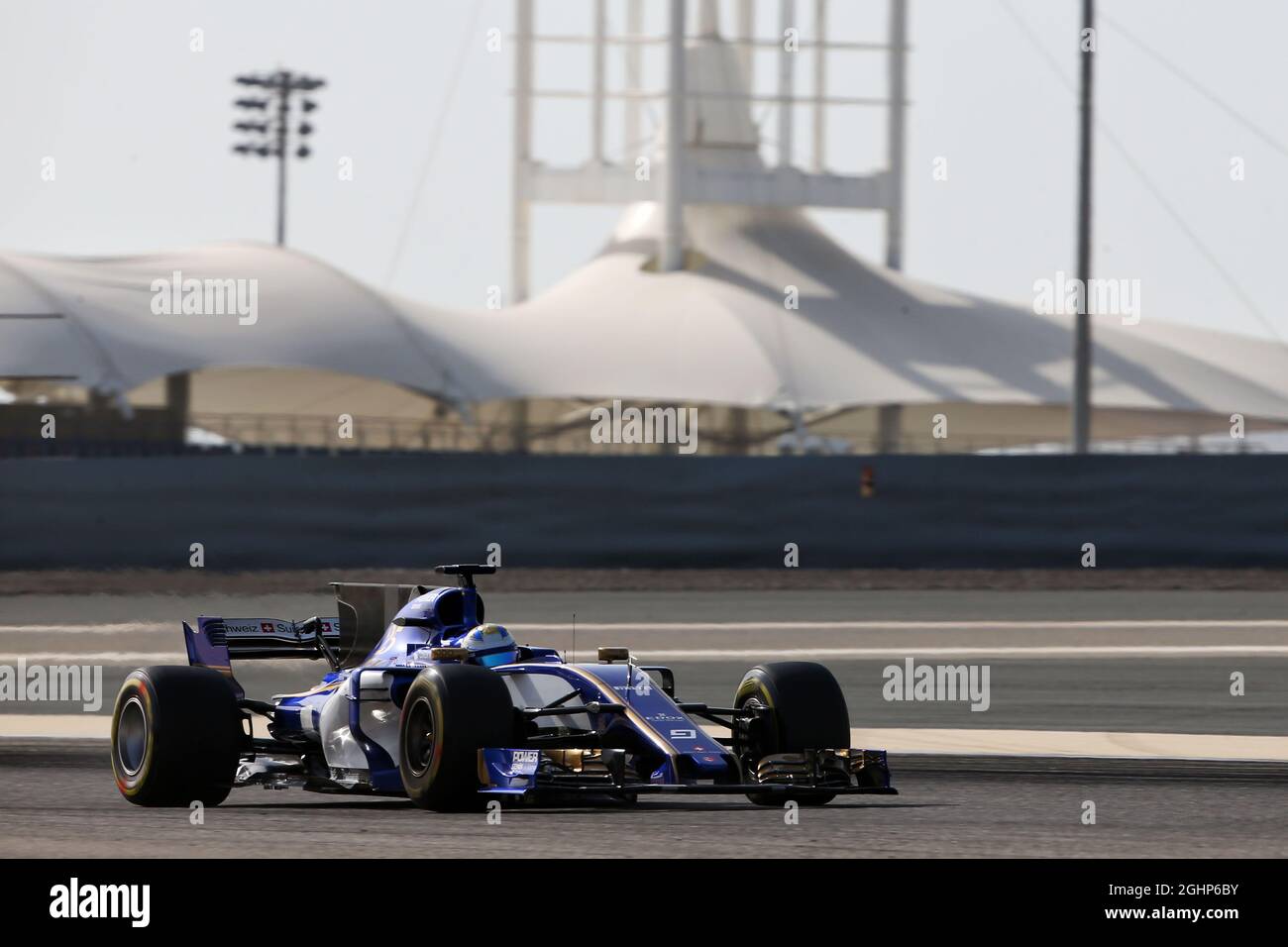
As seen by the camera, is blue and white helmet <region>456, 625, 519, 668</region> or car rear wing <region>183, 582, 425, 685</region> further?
car rear wing <region>183, 582, 425, 685</region>

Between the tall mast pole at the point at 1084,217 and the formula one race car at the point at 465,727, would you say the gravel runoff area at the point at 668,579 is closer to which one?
the tall mast pole at the point at 1084,217

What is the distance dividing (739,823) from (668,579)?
16403 mm

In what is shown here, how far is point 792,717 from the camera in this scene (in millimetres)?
11289

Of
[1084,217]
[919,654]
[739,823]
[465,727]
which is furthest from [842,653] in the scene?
[1084,217]

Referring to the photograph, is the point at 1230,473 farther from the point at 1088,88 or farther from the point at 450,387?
the point at 450,387

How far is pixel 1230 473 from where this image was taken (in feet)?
88.6

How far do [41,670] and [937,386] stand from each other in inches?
1807

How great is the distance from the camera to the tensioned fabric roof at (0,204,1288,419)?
55.3 metres

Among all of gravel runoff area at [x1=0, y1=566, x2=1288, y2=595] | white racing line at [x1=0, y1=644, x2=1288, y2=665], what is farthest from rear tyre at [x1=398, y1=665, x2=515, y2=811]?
gravel runoff area at [x1=0, y1=566, x2=1288, y2=595]

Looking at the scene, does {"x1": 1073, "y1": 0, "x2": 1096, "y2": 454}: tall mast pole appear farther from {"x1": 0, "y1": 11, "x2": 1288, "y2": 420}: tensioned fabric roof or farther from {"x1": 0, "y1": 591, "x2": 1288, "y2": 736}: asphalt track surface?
{"x1": 0, "y1": 11, "x2": 1288, "y2": 420}: tensioned fabric roof

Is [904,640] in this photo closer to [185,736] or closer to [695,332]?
[185,736]

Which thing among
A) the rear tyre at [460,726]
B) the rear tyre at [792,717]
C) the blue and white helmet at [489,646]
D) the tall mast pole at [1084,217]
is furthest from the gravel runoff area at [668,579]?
the rear tyre at [460,726]

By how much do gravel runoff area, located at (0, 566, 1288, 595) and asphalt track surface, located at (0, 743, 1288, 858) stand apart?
12.3m
